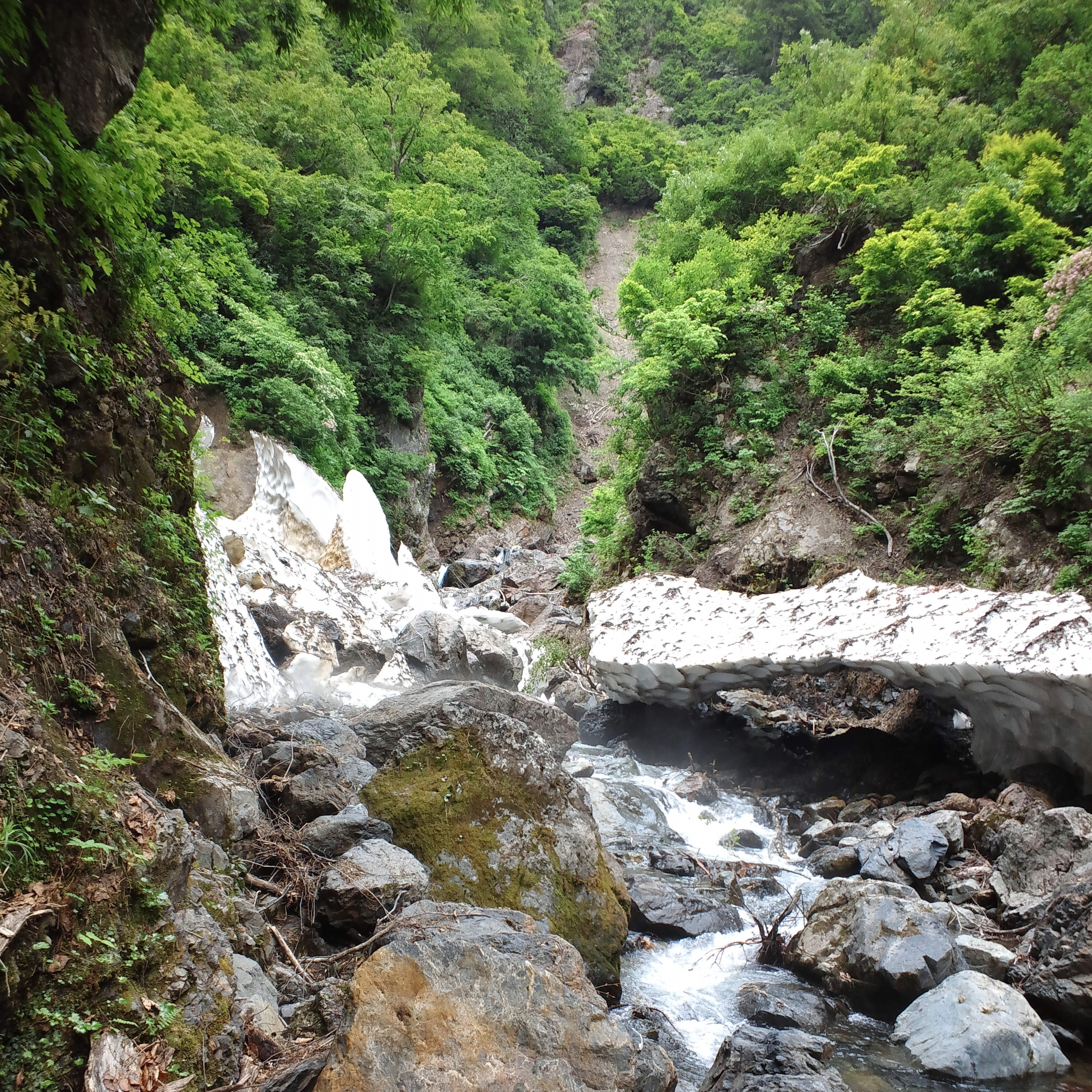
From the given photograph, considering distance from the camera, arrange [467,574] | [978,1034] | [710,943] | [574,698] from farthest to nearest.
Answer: [467,574]
[574,698]
[710,943]
[978,1034]

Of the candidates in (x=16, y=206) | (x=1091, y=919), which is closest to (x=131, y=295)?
(x=16, y=206)

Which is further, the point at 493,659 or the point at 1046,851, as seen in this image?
the point at 493,659

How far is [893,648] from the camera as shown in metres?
7.99

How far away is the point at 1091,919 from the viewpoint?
4.99 metres

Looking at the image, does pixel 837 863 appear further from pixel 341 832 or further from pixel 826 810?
pixel 341 832

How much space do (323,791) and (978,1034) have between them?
4653 millimetres

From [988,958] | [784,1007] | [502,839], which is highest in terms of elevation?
[502,839]

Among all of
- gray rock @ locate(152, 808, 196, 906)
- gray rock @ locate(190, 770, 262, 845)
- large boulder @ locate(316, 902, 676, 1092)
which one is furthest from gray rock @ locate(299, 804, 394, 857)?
large boulder @ locate(316, 902, 676, 1092)

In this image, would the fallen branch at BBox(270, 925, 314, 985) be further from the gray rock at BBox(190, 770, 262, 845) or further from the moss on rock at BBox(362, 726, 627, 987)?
the moss on rock at BBox(362, 726, 627, 987)

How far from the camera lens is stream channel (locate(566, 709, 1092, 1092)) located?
172 inches

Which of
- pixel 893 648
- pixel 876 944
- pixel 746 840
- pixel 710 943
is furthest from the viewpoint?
pixel 746 840

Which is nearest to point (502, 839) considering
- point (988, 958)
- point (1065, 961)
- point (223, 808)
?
point (223, 808)

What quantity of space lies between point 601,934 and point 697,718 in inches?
296

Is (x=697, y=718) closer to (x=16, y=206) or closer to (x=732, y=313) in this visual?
(x=732, y=313)
